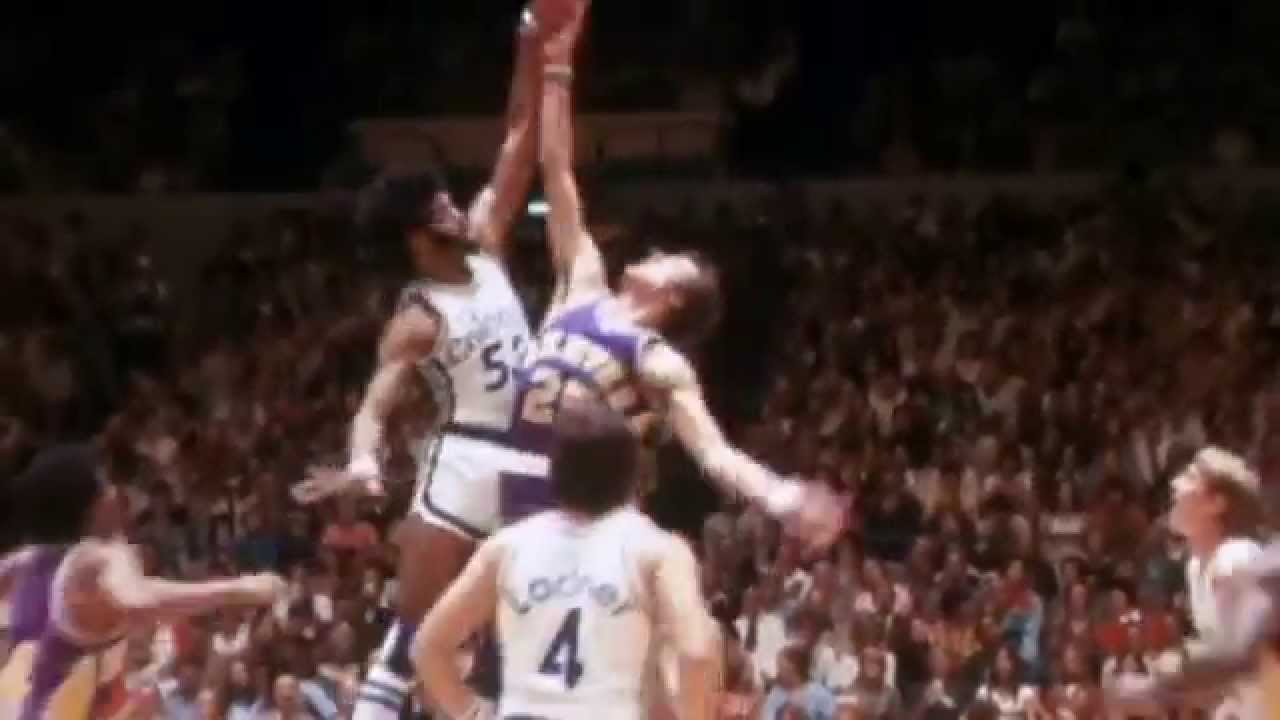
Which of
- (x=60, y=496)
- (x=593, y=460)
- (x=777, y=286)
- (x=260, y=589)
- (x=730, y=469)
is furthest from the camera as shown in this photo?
(x=777, y=286)

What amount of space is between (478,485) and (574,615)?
6.09 ft

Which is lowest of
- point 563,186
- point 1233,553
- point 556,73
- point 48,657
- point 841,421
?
point 48,657

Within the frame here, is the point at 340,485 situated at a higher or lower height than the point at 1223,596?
higher

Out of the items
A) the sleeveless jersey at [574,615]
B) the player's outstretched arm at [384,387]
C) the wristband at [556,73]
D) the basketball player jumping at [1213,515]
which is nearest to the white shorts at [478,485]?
the player's outstretched arm at [384,387]

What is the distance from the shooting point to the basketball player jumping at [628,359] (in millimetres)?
5793

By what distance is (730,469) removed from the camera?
19.1ft

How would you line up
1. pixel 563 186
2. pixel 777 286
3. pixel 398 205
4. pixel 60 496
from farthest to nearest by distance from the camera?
pixel 777 286 < pixel 563 186 < pixel 398 205 < pixel 60 496

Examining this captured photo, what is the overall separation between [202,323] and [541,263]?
232 centimetres

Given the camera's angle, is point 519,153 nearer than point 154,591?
No

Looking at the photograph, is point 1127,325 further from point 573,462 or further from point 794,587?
point 573,462

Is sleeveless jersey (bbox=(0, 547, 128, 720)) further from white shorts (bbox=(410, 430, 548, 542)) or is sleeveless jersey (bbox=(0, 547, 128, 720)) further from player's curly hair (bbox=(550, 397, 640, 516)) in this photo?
white shorts (bbox=(410, 430, 548, 542))

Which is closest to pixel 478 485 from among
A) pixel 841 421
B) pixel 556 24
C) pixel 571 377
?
pixel 571 377

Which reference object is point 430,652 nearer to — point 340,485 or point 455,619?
point 455,619

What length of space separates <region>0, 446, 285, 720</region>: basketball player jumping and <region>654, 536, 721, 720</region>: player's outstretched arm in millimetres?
823
